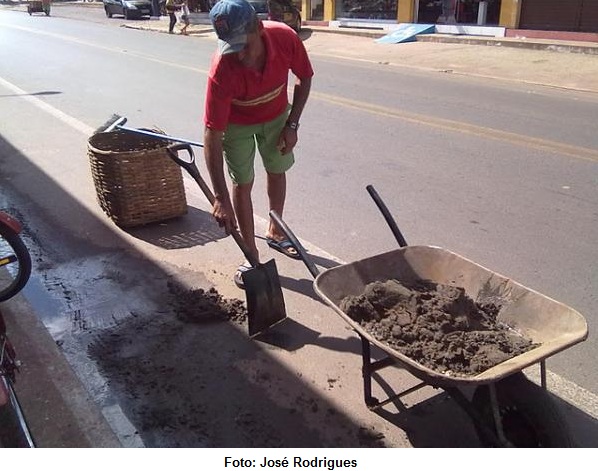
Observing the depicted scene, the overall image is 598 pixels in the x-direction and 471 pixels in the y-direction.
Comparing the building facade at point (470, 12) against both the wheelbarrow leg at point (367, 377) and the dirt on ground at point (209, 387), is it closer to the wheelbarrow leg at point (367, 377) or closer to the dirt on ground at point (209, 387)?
the dirt on ground at point (209, 387)

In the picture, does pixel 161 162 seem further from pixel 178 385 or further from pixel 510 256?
pixel 510 256

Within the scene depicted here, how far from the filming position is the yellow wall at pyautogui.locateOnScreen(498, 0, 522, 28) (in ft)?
Result: 55.6

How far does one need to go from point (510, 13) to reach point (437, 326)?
16.7 m

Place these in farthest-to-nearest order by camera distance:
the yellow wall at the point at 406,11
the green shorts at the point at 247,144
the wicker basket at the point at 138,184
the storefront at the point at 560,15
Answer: the yellow wall at the point at 406,11 → the storefront at the point at 560,15 → the wicker basket at the point at 138,184 → the green shorts at the point at 247,144

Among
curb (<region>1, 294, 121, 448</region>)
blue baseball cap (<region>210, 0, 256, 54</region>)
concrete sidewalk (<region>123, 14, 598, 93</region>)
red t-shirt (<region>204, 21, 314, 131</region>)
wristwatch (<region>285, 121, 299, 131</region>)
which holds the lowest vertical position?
curb (<region>1, 294, 121, 448</region>)

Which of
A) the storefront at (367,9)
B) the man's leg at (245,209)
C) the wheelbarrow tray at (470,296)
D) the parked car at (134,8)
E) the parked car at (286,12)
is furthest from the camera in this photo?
the parked car at (134,8)

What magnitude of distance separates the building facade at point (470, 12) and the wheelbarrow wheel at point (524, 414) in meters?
15.8

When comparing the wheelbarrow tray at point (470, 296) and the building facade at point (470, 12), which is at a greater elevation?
the building facade at point (470, 12)

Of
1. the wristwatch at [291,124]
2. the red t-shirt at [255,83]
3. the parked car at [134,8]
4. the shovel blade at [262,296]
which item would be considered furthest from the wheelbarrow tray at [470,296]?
the parked car at [134,8]

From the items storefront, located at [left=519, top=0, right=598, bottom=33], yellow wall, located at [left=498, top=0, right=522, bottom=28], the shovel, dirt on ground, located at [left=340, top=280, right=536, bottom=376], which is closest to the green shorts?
the shovel

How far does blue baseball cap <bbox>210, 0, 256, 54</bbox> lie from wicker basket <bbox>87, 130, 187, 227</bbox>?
1973 mm

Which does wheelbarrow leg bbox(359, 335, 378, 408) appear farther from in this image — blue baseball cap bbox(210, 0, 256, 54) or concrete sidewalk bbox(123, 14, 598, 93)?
concrete sidewalk bbox(123, 14, 598, 93)

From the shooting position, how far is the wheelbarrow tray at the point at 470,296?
2270mm

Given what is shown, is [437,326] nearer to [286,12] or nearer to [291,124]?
[291,124]
